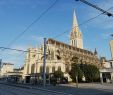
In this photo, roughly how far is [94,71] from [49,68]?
24649 mm

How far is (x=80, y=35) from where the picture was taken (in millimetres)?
169500

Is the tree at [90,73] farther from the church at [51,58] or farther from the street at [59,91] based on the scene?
the street at [59,91]

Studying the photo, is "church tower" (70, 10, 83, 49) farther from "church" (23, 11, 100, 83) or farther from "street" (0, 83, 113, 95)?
"street" (0, 83, 113, 95)

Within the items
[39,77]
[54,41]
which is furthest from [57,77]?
[54,41]

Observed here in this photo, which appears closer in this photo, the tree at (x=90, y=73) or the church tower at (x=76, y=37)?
the tree at (x=90, y=73)

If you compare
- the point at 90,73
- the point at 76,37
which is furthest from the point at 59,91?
the point at 76,37

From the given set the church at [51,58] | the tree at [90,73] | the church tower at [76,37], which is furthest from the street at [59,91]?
the church tower at [76,37]

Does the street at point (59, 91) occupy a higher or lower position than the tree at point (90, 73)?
lower

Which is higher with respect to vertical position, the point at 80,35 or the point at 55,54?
the point at 80,35

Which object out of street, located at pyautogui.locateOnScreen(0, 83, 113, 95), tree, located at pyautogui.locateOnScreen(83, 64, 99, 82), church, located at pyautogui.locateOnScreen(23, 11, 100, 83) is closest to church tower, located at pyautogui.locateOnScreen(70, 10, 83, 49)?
church, located at pyautogui.locateOnScreen(23, 11, 100, 83)

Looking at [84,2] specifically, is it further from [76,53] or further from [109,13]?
[76,53]

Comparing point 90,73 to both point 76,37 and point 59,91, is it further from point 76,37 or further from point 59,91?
point 76,37

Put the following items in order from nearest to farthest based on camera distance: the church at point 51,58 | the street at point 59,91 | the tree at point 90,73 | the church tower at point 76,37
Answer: the street at point 59,91
the tree at point 90,73
the church at point 51,58
the church tower at point 76,37

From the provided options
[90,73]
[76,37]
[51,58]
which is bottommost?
[90,73]
